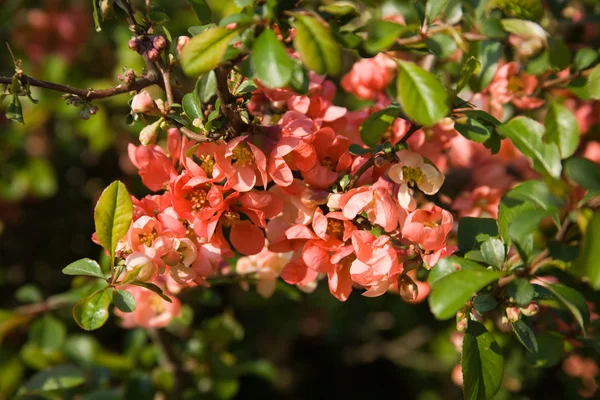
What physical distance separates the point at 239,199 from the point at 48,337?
869mm

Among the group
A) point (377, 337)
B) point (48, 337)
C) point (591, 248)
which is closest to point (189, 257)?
point (591, 248)

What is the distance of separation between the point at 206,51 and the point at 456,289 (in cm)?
42

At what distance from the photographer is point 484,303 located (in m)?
0.80

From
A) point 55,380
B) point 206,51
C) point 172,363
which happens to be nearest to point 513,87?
point 206,51

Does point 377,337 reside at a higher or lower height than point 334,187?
lower

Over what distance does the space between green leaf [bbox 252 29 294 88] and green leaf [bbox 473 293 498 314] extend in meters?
0.39

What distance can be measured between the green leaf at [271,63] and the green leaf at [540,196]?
1.06ft

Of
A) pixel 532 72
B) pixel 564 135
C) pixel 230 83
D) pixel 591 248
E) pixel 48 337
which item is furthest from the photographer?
pixel 48 337

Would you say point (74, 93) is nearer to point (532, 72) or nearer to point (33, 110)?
point (532, 72)

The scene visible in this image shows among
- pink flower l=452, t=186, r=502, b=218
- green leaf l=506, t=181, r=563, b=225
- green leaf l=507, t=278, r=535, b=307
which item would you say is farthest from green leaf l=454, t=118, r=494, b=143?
pink flower l=452, t=186, r=502, b=218

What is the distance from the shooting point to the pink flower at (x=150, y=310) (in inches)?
45.9

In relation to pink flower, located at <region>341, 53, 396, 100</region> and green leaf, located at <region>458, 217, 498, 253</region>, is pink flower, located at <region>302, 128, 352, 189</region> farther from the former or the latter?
pink flower, located at <region>341, 53, 396, 100</region>

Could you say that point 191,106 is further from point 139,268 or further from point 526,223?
point 526,223

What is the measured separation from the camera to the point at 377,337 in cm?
233
